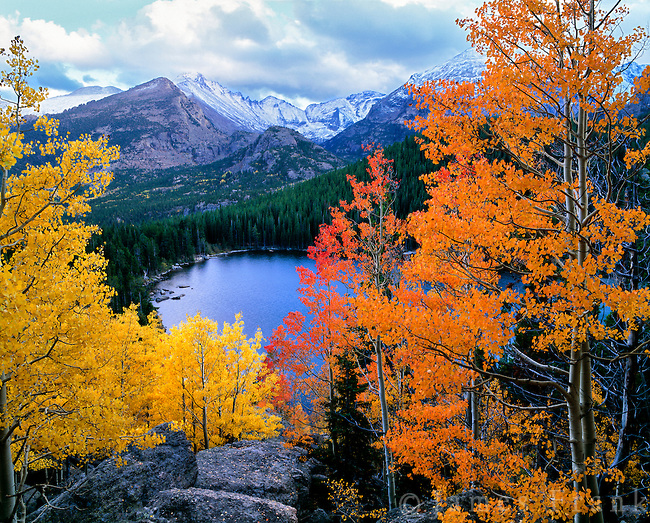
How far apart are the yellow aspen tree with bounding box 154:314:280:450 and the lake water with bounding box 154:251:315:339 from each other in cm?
1772

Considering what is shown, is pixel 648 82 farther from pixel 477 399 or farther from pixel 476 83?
pixel 477 399

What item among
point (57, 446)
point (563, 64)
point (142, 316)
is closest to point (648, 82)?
point (563, 64)

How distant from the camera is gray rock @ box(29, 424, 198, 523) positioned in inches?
366

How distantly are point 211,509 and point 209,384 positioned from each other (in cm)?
798

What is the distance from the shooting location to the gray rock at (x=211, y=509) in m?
8.75

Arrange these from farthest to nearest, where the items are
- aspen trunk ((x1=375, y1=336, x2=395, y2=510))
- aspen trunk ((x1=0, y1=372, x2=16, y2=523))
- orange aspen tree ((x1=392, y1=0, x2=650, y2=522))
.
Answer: aspen trunk ((x1=375, y1=336, x2=395, y2=510))
aspen trunk ((x1=0, y1=372, x2=16, y2=523))
orange aspen tree ((x1=392, y1=0, x2=650, y2=522))

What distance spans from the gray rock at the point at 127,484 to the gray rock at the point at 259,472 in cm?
96

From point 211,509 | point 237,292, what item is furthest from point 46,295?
point 237,292

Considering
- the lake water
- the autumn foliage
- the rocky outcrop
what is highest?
the autumn foliage

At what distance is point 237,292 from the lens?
199ft

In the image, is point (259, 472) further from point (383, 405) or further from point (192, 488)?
point (383, 405)

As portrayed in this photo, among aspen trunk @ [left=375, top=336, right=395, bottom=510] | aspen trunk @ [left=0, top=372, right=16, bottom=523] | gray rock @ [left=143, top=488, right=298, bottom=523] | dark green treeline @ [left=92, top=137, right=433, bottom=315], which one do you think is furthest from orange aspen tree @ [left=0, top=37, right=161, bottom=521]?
dark green treeline @ [left=92, top=137, right=433, bottom=315]

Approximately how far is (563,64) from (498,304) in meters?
3.39

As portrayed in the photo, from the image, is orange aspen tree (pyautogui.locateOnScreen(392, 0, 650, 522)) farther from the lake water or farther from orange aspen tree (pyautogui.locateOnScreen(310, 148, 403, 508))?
the lake water
